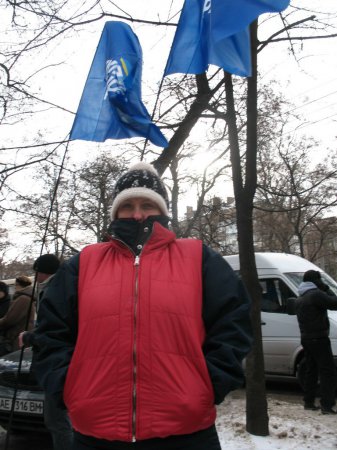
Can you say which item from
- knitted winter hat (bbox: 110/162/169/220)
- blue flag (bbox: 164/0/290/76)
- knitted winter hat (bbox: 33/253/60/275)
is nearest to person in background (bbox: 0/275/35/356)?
knitted winter hat (bbox: 33/253/60/275)

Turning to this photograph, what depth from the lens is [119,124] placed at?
4.16m

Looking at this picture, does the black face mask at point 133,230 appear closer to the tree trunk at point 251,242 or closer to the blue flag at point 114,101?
the blue flag at point 114,101

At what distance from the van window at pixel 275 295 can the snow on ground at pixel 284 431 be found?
7.74 feet

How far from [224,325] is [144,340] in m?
0.34

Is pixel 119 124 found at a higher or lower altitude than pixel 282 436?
higher

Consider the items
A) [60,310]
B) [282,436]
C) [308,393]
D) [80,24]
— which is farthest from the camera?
[308,393]

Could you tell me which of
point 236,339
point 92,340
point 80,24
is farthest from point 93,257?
point 80,24

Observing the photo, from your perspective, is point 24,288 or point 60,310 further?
point 24,288

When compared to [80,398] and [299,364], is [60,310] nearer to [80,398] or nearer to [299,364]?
[80,398]

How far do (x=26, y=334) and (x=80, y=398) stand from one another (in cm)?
171

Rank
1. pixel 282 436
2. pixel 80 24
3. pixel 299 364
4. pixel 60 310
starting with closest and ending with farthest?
pixel 60 310 → pixel 282 436 → pixel 80 24 → pixel 299 364

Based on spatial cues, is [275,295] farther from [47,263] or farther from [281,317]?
[47,263]

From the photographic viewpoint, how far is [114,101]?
159 inches

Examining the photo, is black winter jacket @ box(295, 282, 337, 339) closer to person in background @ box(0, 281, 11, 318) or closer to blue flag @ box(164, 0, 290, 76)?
blue flag @ box(164, 0, 290, 76)
